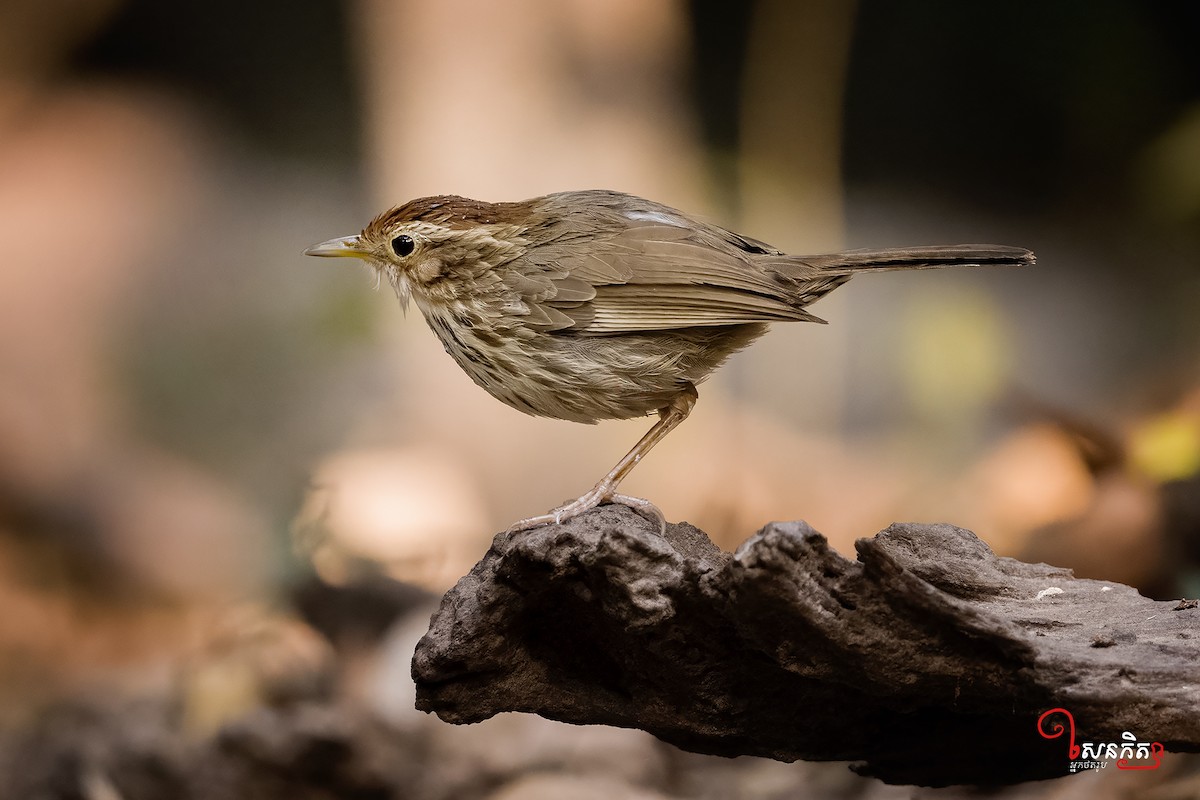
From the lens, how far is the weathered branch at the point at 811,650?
235 centimetres

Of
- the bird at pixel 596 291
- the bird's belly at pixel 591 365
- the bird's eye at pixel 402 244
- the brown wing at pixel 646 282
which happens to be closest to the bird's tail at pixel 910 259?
the bird at pixel 596 291

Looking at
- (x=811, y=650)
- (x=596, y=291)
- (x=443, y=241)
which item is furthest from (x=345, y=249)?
(x=811, y=650)

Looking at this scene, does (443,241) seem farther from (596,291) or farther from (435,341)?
(435,341)

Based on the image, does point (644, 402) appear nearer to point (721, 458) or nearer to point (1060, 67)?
point (721, 458)

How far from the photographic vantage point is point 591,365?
10.3 ft

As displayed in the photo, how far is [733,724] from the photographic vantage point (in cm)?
280

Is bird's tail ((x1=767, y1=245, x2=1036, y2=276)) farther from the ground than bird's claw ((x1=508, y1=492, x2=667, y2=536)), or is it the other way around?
bird's tail ((x1=767, y1=245, x2=1036, y2=276))

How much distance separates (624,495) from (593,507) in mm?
249

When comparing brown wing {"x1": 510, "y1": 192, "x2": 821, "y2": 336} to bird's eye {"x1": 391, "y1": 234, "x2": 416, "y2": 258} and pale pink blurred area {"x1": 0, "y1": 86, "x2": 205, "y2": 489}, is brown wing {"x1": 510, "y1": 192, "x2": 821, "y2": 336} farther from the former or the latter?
pale pink blurred area {"x1": 0, "y1": 86, "x2": 205, "y2": 489}

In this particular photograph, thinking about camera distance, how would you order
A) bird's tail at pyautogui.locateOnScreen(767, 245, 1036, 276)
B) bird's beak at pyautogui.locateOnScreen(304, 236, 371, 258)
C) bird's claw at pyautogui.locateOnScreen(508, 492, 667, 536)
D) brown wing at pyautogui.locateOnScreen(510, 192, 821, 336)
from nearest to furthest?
bird's claw at pyautogui.locateOnScreen(508, 492, 667, 536)
brown wing at pyautogui.locateOnScreen(510, 192, 821, 336)
bird's tail at pyautogui.locateOnScreen(767, 245, 1036, 276)
bird's beak at pyautogui.locateOnScreen(304, 236, 371, 258)

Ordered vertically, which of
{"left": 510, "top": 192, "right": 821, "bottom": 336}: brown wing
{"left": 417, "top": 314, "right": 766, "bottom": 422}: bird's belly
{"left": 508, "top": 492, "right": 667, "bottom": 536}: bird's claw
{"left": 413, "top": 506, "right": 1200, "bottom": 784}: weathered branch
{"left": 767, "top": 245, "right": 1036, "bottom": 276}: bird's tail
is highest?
{"left": 767, "top": 245, "right": 1036, "bottom": 276}: bird's tail

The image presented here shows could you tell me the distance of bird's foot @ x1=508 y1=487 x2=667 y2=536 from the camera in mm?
2913

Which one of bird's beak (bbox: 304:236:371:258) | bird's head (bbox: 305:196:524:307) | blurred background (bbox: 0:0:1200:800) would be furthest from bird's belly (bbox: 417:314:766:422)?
blurred background (bbox: 0:0:1200:800)

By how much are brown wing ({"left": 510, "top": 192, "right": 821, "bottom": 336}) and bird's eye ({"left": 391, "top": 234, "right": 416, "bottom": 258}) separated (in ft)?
Result: 1.21
